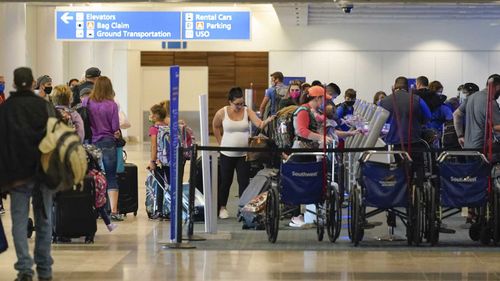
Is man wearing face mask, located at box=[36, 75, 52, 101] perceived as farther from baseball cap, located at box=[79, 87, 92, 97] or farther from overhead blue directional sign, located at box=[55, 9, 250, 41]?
overhead blue directional sign, located at box=[55, 9, 250, 41]

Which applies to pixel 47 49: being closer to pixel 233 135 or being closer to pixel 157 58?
pixel 157 58

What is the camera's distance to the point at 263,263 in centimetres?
888

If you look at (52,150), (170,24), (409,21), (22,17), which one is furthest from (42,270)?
(409,21)

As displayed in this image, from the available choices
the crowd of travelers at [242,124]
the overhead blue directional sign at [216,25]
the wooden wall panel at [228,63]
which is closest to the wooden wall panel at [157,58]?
the wooden wall panel at [228,63]

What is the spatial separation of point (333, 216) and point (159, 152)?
9.42ft

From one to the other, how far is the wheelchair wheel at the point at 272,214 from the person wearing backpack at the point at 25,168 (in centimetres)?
296

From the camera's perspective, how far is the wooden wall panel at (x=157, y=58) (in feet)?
109

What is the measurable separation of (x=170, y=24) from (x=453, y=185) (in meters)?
13.2

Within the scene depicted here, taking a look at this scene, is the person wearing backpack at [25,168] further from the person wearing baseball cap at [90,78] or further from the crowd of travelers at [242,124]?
the person wearing baseball cap at [90,78]

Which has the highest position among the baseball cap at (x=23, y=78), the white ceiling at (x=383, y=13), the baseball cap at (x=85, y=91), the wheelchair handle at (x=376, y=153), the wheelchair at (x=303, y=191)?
the white ceiling at (x=383, y=13)

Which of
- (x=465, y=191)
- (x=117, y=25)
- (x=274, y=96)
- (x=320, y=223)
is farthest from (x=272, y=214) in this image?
(x=117, y=25)

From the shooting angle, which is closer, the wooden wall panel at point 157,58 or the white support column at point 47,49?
the white support column at point 47,49

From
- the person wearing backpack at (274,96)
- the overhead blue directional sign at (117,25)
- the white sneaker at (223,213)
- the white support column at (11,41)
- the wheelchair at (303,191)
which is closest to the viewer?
the wheelchair at (303,191)

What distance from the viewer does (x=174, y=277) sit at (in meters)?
8.14
